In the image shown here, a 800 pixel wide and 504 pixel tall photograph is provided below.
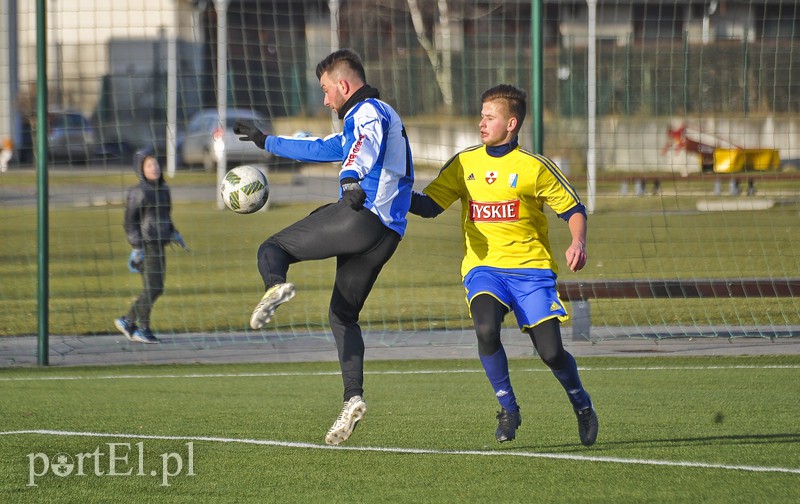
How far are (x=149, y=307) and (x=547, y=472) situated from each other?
629 cm

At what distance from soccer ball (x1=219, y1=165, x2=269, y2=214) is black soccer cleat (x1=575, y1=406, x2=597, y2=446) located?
2080mm

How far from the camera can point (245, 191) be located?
652cm

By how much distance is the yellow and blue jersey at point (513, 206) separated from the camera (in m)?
6.24

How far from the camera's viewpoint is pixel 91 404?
7.97 metres

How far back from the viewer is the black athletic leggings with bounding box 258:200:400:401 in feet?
19.9

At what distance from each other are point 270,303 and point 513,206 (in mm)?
1431

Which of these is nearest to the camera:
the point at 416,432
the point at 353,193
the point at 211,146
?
the point at 353,193

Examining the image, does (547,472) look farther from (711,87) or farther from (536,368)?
(711,87)

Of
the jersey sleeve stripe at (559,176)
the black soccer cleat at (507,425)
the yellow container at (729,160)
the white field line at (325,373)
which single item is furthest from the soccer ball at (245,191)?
the yellow container at (729,160)

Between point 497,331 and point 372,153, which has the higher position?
point 372,153

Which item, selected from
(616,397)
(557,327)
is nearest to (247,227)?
(616,397)

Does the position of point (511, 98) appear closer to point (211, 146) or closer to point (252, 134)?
point (252, 134)

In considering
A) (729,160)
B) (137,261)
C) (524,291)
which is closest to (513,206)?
(524,291)

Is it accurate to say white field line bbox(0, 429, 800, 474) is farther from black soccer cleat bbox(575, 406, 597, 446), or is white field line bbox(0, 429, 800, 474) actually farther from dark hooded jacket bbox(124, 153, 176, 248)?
dark hooded jacket bbox(124, 153, 176, 248)
